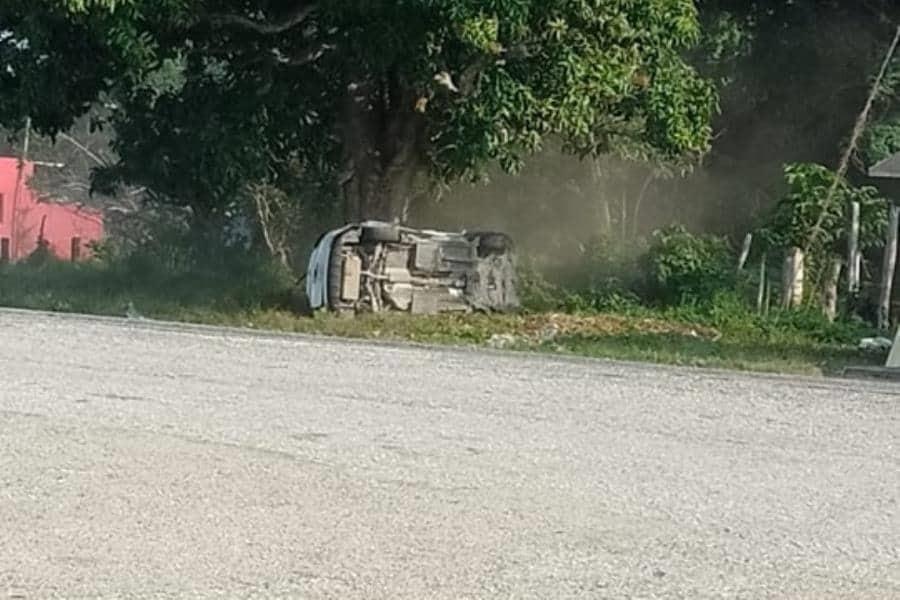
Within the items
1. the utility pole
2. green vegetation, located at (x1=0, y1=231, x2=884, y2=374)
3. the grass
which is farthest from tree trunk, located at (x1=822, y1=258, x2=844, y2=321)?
the utility pole

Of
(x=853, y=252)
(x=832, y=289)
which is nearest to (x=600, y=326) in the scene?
(x=832, y=289)

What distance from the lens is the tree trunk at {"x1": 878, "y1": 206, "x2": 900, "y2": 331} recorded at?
69.2ft

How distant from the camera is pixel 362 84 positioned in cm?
2289

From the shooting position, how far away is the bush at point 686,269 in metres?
22.3

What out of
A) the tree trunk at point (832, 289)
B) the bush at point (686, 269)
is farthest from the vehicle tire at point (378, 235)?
the tree trunk at point (832, 289)

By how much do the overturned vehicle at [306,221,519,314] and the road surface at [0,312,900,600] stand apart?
641 centimetres

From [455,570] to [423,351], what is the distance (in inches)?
355

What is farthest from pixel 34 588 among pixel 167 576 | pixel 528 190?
pixel 528 190

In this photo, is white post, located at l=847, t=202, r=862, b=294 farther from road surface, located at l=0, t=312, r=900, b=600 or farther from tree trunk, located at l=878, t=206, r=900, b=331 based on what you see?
road surface, located at l=0, t=312, r=900, b=600

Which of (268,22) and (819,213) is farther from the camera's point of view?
(819,213)

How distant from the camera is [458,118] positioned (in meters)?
20.1

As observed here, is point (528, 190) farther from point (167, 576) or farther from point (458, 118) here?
point (167, 576)

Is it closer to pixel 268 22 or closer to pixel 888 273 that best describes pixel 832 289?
pixel 888 273

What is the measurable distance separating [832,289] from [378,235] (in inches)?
240
